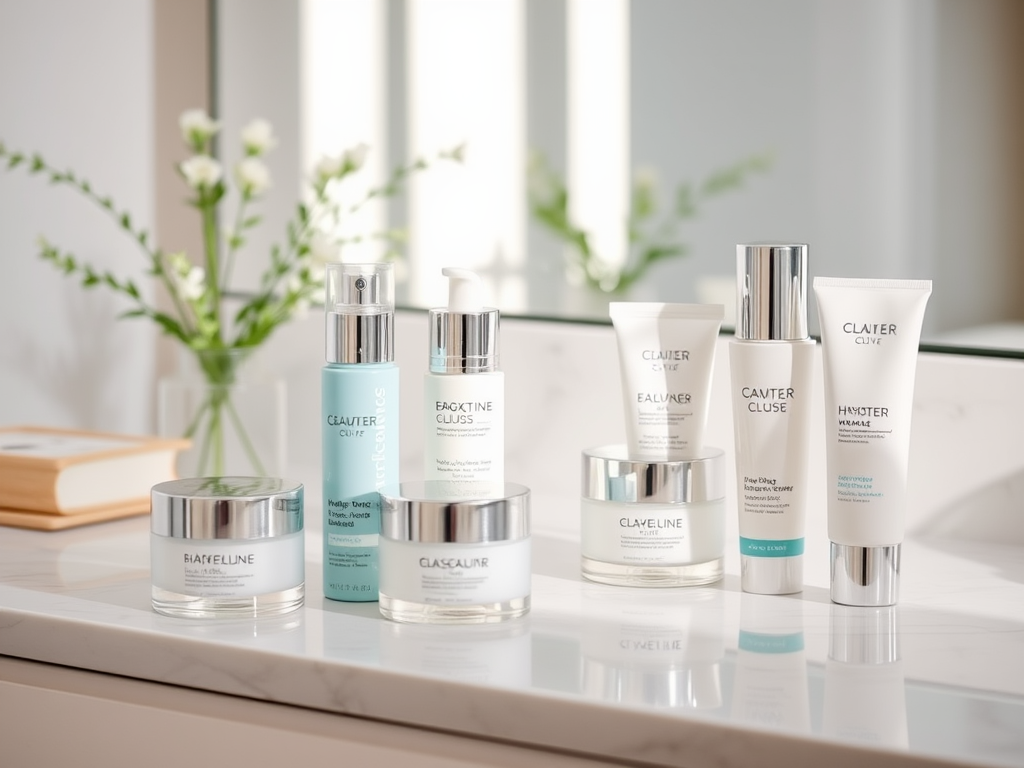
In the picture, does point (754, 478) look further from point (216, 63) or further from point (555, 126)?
point (216, 63)

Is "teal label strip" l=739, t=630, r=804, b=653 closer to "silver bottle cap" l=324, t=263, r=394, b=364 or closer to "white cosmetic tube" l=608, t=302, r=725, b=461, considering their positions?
"white cosmetic tube" l=608, t=302, r=725, b=461

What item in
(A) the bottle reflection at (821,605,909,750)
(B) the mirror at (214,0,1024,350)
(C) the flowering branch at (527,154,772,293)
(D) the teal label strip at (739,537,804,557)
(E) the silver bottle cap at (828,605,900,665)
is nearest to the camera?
(A) the bottle reflection at (821,605,909,750)

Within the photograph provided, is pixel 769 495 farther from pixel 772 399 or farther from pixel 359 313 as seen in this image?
pixel 359 313

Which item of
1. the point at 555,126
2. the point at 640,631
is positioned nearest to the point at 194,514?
the point at 640,631

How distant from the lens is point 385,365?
708 mm

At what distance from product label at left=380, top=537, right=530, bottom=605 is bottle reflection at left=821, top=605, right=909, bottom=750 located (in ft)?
0.59

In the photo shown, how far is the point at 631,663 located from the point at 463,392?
7.7 inches

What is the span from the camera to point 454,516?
640mm

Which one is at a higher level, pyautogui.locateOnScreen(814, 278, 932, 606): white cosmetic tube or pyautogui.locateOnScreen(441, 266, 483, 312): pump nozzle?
pyautogui.locateOnScreen(441, 266, 483, 312): pump nozzle

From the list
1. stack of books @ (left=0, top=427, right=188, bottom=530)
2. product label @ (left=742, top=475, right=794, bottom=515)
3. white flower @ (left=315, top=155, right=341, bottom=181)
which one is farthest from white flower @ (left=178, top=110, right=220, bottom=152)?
product label @ (left=742, top=475, right=794, bottom=515)

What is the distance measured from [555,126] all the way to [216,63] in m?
0.42

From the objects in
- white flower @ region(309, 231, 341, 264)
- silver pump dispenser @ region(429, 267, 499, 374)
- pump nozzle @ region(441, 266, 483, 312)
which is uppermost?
white flower @ region(309, 231, 341, 264)

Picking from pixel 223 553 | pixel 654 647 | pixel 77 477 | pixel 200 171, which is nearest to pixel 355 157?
pixel 200 171

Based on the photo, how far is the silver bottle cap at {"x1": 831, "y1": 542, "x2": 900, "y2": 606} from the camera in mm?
695
